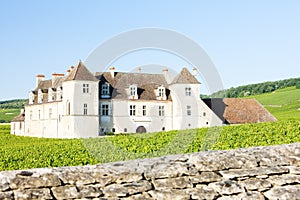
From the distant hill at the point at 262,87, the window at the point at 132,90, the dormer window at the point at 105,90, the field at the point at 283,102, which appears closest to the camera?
the dormer window at the point at 105,90

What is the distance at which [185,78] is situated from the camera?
171ft

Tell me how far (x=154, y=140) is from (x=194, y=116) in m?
25.7

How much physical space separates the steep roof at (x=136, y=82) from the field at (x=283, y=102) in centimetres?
2929

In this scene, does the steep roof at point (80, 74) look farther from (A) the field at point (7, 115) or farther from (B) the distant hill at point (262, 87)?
(B) the distant hill at point (262, 87)

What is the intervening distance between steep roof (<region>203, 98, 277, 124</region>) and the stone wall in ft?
151

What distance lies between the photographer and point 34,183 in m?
4.71

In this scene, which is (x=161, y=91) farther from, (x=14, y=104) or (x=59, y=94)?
(x=14, y=104)

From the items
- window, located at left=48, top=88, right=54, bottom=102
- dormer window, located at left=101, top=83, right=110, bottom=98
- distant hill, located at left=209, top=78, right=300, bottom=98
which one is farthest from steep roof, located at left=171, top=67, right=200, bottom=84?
distant hill, located at left=209, top=78, right=300, bottom=98

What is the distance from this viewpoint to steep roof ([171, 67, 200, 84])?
52.0 meters

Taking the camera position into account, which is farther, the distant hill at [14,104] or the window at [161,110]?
the distant hill at [14,104]

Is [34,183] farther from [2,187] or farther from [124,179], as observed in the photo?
[124,179]

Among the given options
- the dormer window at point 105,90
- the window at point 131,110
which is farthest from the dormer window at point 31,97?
the window at point 131,110

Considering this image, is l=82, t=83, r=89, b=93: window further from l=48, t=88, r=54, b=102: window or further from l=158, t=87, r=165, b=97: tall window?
l=158, t=87, r=165, b=97: tall window

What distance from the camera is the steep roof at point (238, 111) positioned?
52.0m
